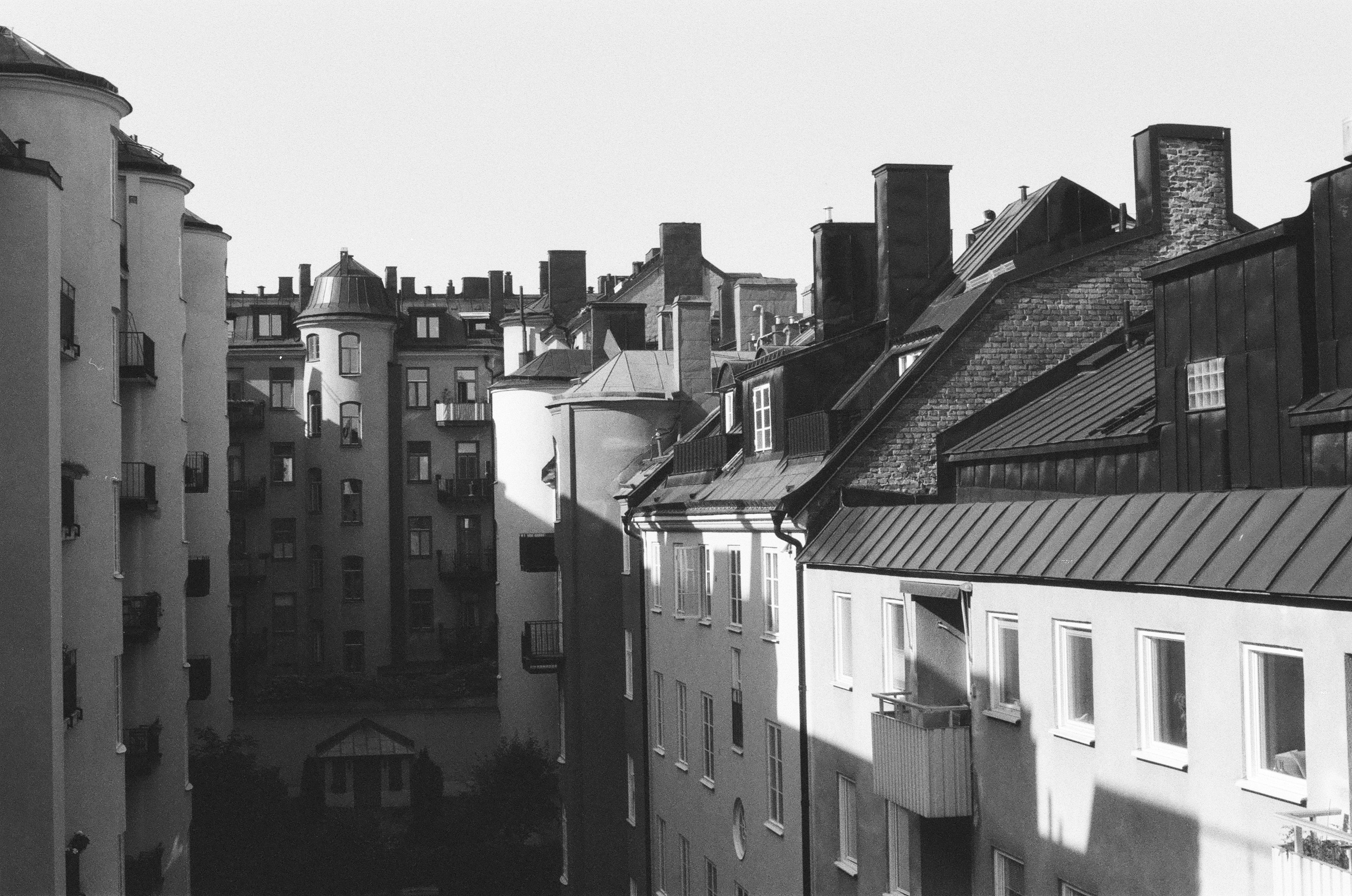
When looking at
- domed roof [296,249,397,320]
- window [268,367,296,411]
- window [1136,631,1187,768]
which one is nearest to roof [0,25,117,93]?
window [1136,631,1187,768]

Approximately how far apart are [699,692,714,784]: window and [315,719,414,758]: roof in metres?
25.7

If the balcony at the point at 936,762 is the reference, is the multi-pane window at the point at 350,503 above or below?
above

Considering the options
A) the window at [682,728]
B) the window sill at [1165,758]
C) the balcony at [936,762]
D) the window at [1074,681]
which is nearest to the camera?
the window sill at [1165,758]

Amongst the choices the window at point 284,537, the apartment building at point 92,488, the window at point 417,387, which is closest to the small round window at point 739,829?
the apartment building at point 92,488

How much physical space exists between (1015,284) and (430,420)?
145 feet

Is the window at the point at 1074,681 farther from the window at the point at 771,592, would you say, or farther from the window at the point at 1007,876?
the window at the point at 771,592

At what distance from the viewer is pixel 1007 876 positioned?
54.9 ft

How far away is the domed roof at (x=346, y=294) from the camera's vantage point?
6191cm

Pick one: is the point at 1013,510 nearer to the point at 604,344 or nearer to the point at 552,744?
the point at 604,344

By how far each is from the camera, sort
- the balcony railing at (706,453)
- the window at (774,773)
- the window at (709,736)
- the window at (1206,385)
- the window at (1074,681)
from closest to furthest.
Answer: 1. the window at (1074,681)
2. the window at (1206,385)
3. the window at (774,773)
4. the window at (709,736)
5. the balcony railing at (706,453)

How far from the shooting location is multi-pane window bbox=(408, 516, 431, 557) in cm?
6431

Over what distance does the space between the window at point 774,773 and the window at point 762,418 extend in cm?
533

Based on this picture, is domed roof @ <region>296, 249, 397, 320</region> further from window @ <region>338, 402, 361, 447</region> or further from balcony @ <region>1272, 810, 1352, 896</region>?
balcony @ <region>1272, 810, 1352, 896</region>

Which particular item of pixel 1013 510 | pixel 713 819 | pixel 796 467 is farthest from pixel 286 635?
pixel 1013 510
